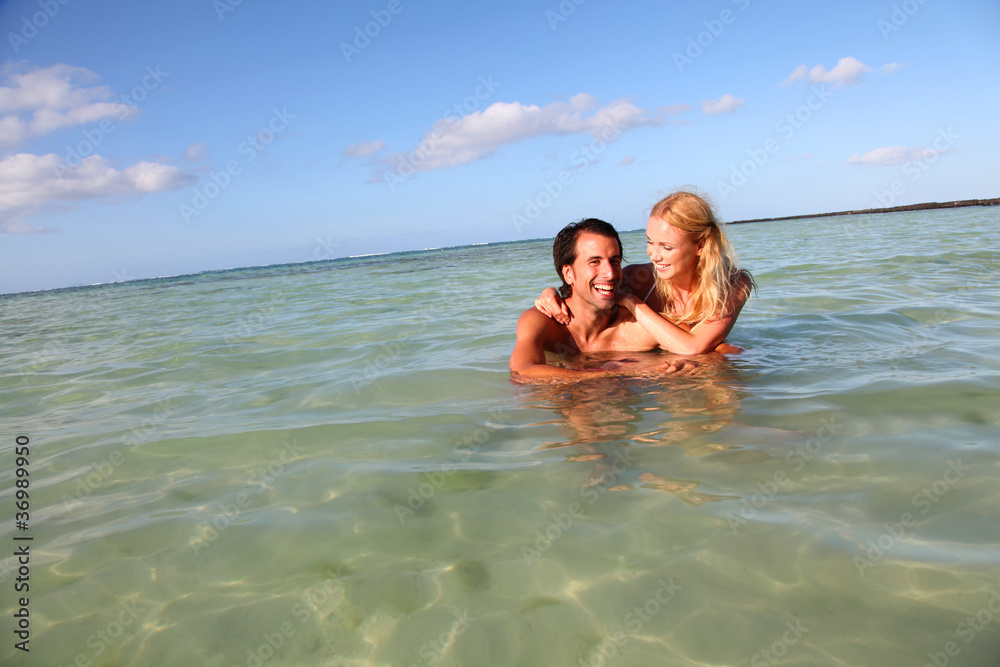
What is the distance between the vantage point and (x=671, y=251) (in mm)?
4695

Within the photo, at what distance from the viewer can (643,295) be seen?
5.33 metres

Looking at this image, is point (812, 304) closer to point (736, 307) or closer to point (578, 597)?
point (736, 307)

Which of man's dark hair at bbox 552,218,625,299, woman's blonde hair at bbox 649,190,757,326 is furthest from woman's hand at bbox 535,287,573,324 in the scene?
woman's blonde hair at bbox 649,190,757,326

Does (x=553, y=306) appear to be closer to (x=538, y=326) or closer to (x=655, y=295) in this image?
(x=538, y=326)

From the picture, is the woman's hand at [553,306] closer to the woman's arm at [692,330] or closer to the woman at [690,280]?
the woman at [690,280]

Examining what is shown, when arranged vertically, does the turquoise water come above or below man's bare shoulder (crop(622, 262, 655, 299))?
below

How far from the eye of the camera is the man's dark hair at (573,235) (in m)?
4.61

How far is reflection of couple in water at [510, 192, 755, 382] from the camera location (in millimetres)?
4637

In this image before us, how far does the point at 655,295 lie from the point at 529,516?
321 cm

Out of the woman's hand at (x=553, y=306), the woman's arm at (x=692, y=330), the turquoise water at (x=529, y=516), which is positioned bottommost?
the turquoise water at (x=529, y=516)

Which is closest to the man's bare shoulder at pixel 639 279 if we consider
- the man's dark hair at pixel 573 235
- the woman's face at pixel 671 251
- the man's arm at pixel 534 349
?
the woman's face at pixel 671 251

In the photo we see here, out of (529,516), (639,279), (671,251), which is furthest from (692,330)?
(529,516)

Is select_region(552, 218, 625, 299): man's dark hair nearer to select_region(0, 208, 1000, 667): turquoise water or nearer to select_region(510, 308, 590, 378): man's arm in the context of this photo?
select_region(510, 308, 590, 378): man's arm

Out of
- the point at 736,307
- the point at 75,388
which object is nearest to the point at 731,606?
the point at 736,307
